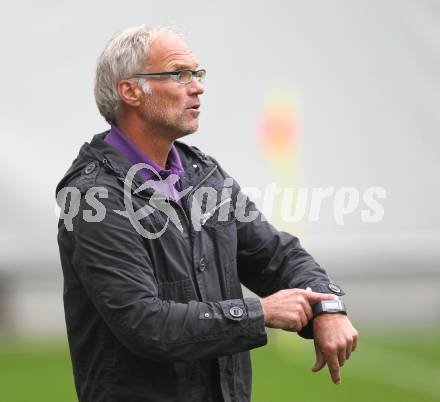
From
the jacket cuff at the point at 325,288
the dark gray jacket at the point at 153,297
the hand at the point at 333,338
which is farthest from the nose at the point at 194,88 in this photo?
the hand at the point at 333,338

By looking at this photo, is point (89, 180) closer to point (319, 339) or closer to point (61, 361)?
point (319, 339)

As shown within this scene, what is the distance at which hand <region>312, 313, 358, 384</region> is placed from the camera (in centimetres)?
372

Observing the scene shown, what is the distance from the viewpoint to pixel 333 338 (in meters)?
3.72

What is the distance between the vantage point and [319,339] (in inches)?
148

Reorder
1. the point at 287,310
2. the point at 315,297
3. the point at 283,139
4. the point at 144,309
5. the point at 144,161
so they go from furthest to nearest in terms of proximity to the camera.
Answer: the point at 283,139
the point at 144,161
the point at 315,297
the point at 287,310
the point at 144,309

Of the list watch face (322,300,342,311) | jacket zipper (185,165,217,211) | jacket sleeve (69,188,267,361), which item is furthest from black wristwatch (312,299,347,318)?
jacket zipper (185,165,217,211)

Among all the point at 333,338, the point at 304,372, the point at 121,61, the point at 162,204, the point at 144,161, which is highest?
the point at 121,61

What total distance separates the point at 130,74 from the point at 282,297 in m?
0.95

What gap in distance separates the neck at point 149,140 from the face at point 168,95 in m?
0.03

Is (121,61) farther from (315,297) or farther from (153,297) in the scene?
(315,297)

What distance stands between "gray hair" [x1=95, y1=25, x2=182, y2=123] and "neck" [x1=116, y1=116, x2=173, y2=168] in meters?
0.09

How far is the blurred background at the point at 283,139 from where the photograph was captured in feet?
26.0

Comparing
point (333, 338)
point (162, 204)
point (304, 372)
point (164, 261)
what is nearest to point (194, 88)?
point (162, 204)

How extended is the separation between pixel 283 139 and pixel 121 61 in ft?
16.3
